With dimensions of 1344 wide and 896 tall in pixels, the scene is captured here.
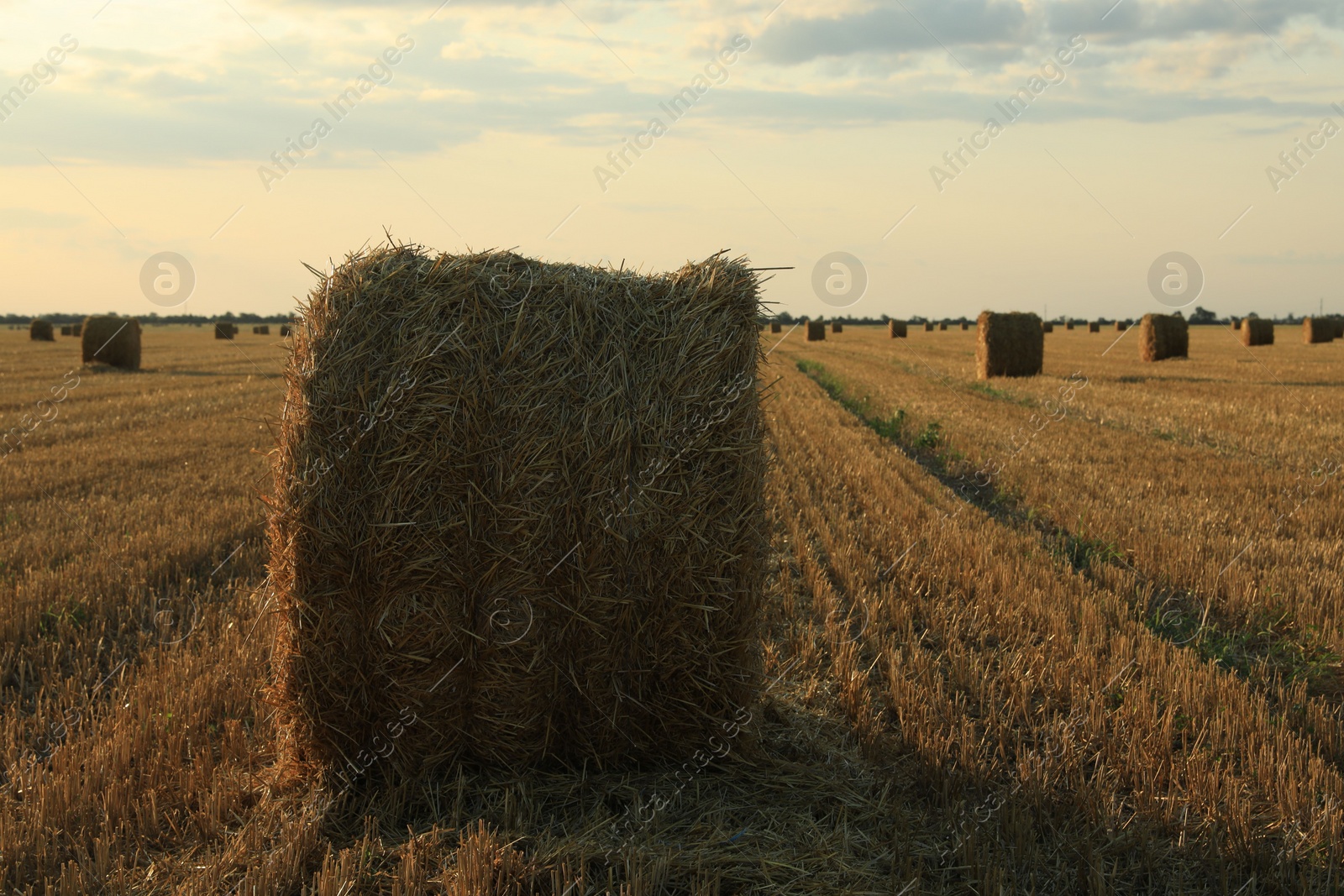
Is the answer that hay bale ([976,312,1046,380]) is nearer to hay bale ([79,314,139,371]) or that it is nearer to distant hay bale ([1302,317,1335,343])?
hay bale ([79,314,139,371])

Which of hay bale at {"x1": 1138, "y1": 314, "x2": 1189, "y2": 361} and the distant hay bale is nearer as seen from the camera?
hay bale at {"x1": 1138, "y1": 314, "x2": 1189, "y2": 361}

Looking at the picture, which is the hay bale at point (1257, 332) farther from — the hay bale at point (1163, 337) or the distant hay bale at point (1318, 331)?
the hay bale at point (1163, 337)

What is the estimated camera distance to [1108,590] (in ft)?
21.8

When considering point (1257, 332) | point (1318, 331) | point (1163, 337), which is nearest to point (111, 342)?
point (1163, 337)

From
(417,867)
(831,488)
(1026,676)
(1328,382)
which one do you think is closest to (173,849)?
(417,867)

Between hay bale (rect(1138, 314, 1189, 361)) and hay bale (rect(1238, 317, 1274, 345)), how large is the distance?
38.8 feet

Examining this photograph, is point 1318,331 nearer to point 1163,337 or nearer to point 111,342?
point 1163,337

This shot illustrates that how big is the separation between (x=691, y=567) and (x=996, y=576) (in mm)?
3401

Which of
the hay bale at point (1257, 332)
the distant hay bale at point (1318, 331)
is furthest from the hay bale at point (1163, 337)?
the distant hay bale at point (1318, 331)

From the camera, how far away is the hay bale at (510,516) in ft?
13.4

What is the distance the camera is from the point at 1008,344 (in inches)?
981

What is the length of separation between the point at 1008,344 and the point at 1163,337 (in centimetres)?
898

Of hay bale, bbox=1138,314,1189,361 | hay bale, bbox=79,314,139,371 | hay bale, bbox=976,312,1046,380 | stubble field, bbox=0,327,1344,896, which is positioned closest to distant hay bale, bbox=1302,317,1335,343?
hay bale, bbox=1138,314,1189,361

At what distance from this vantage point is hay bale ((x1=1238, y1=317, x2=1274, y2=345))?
40000 mm
